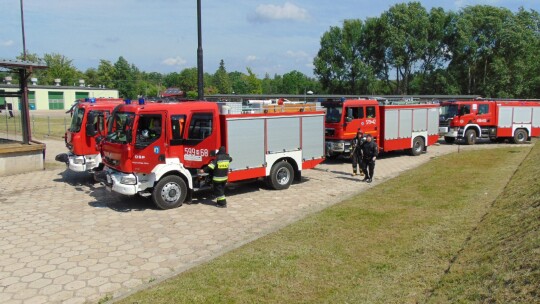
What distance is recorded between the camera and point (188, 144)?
10.3 m

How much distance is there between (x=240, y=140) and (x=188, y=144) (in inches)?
56.8

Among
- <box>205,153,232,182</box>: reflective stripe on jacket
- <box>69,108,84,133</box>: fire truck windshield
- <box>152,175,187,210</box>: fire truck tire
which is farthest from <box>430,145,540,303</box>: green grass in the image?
<box>69,108,84,133</box>: fire truck windshield

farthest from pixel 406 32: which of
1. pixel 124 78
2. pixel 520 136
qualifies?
pixel 124 78

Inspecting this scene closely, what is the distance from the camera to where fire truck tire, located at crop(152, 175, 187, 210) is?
979cm

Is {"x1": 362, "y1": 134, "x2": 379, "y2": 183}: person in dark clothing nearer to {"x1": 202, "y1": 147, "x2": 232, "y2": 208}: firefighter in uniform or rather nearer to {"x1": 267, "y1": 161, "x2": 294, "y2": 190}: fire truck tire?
{"x1": 267, "y1": 161, "x2": 294, "y2": 190}: fire truck tire

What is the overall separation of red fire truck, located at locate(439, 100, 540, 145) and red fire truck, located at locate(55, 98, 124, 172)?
17478mm

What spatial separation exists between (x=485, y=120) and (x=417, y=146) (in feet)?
20.4

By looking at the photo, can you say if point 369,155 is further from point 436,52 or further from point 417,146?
point 436,52

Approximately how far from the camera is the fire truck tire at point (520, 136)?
23672 millimetres

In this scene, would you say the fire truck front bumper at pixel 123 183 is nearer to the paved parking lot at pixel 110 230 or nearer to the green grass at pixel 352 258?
the paved parking lot at pixel 110 230

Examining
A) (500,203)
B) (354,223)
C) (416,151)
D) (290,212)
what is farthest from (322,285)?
(416,151)

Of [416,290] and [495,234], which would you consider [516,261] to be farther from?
[495,234]

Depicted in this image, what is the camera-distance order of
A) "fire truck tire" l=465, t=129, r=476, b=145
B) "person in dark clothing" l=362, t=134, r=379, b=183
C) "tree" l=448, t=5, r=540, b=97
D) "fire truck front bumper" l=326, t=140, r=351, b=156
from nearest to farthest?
"person in dark clothing" l=362, t=134, r=379, b=183
"fire truck front bumper" l=326, t=140, r=351, b=156
"fire truck tire" l=465, t=129, r=476, b=145
"tree" l=448, t=5, r=540, b=97

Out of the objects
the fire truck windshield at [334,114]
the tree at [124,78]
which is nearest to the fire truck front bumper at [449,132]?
the fire truck windshield at [334,114]
